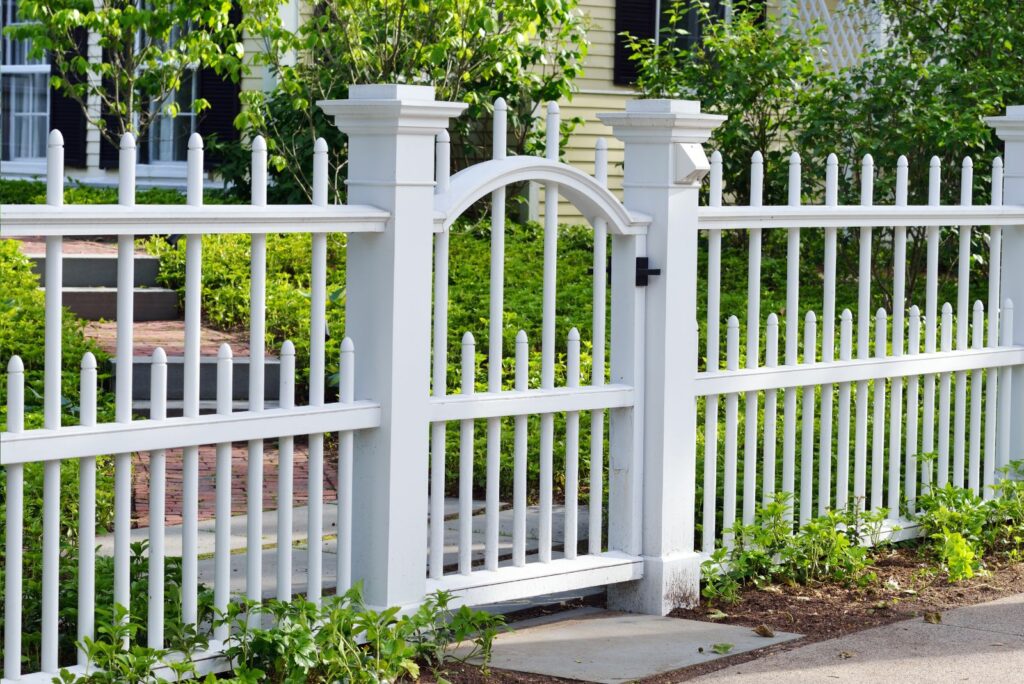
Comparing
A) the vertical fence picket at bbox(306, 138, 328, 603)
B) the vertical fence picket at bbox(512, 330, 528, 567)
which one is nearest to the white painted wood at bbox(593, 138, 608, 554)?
the vertical fence picket at bbox(512, 330, 528, 567)

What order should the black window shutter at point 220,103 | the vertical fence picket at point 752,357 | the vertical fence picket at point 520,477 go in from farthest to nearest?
1. the black window shutter at point 220,103
2. the vertical fence picket at point 752,357
3. the vertical fence picket at point 520,477

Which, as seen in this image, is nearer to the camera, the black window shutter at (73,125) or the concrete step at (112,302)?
the concrete step at (112,302)

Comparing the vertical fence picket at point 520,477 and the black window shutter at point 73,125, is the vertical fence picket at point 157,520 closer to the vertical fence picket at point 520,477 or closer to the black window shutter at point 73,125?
the vertical fence picket at point 520,477

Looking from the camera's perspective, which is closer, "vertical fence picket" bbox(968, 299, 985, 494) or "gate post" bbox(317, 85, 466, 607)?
"gate post" bbox(317, 85, 466, 607)

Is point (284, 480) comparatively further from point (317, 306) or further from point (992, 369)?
point (992, 369)

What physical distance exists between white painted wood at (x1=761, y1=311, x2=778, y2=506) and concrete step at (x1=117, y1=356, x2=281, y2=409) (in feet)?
9.99

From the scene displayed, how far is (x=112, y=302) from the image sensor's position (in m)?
9.52

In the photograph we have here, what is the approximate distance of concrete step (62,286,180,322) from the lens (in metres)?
9.38

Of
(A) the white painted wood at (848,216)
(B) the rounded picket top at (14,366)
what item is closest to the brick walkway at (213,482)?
(A) the white painted wood at (848,216)

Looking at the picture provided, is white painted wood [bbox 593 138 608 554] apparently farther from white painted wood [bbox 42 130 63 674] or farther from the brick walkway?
white painted wood [bbox 42 130 63 674]

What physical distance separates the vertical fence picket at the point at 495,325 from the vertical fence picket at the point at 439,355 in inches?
6.0

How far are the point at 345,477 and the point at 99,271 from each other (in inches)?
231

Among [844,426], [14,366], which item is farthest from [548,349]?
[14,366]

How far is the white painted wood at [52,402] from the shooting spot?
12.1 ft
